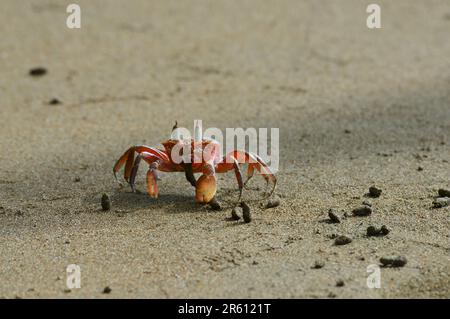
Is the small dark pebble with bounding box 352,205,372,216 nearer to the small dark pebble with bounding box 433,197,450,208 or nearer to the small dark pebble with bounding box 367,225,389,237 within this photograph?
the small dark pebble with bounding box 367,225,389,237

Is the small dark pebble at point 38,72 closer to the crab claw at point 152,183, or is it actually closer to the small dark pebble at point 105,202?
the small dark pebble at point 105,202

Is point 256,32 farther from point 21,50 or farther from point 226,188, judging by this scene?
point 226,188

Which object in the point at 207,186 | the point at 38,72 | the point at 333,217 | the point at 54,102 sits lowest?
the point at 333,217

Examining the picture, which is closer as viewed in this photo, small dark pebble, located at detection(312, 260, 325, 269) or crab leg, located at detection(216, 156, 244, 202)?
small dark pebble, located at detection(312, 260, 325, 269)

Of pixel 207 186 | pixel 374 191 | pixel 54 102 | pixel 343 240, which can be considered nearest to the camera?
pixel 343 240

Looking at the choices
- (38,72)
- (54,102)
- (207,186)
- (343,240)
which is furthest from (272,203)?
(38,72)

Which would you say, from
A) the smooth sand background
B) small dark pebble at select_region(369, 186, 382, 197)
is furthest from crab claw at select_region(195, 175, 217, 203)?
small dark pebble at select_region(369, 186, 382, 197)

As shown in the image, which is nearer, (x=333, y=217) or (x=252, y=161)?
(x=333, y=217)

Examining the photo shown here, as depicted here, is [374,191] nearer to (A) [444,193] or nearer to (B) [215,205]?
(A) [444,193]
